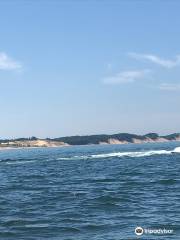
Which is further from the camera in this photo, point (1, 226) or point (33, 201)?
point (33, 201)

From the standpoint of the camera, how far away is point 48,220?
26.9 m

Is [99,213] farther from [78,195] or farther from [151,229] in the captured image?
[78,195]

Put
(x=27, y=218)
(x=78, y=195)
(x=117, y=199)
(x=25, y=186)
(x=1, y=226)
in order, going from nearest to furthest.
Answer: (x=1, y=226) < (x=27, y=218) < (x=117, y=199) < (x=78, y=195) < (x=25, y=186)

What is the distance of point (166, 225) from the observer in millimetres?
24531

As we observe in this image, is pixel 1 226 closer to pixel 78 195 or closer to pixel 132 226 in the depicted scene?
pixel 132 226

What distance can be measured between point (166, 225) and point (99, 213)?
5.50 metres

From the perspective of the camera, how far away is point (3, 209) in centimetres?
3130

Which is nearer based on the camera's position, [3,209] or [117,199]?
[3,209]

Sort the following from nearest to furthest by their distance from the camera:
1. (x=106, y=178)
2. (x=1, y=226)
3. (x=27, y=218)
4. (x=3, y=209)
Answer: (x=1, y=226)
(x=27, y=218)
(x=3, y=209)
(x=106, y=178)

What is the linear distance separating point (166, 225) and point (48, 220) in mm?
6177

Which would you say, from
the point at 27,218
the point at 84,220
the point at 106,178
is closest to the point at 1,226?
the point at 27,218

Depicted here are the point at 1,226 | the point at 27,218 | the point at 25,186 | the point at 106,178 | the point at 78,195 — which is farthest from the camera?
the point at 106,178

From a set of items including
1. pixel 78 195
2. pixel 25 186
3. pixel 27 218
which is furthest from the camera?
pixel 25 186

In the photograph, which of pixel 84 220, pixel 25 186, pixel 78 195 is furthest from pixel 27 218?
pixel 25 186
